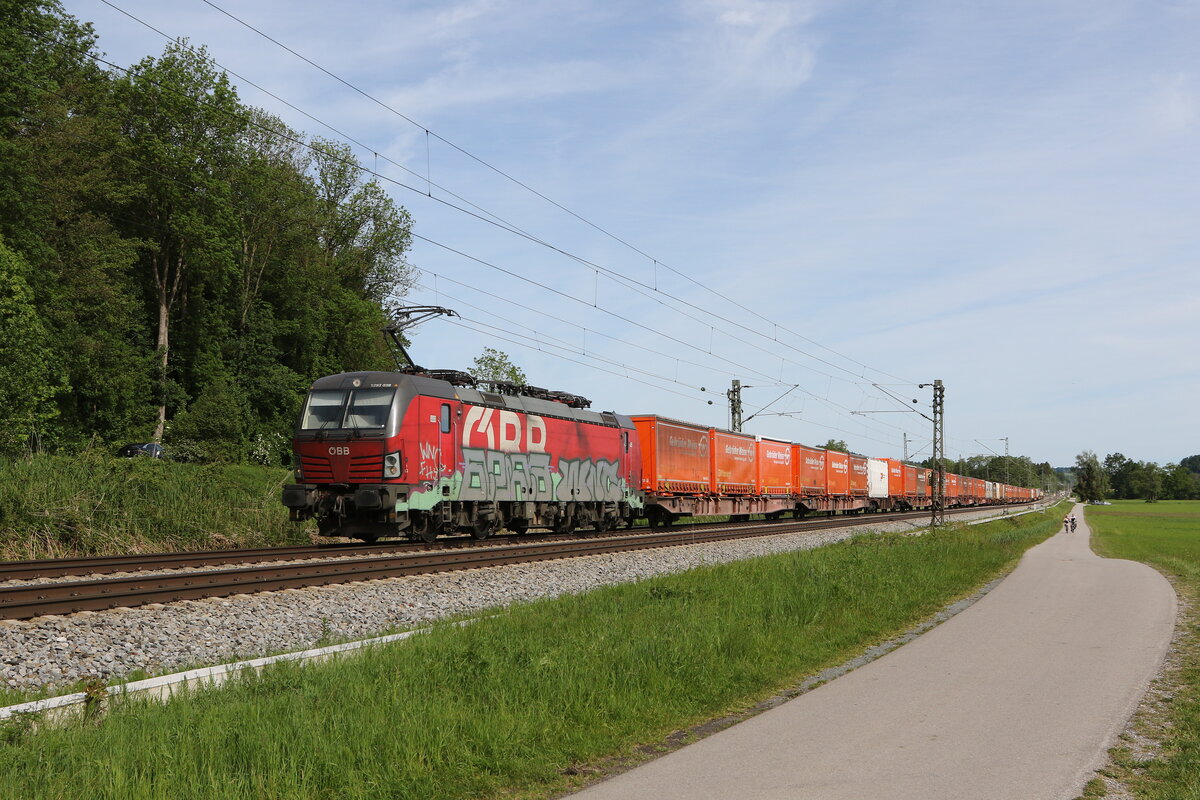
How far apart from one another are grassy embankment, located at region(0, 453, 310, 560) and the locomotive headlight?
3.80 metres

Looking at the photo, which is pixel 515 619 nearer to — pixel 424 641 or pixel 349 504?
pixel 424 641

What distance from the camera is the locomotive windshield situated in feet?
66.7

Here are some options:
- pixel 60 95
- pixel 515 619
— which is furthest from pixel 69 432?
pixel 515 619

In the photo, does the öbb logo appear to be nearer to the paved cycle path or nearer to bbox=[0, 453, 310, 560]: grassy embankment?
bbox=[0, 453, 310, 560]: grassy embankment

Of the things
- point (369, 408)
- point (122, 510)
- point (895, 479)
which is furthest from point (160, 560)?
point (895, 479)

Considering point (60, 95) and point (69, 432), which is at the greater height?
point (60, 95)

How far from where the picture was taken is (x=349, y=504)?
66.8 ft

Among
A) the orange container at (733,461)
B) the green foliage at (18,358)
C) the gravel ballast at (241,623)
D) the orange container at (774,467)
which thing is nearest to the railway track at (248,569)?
the gravel ballast at (241,623)

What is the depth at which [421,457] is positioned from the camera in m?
20.6

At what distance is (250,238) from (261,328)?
5.12 meters

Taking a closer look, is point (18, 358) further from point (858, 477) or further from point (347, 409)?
point (858, 477)

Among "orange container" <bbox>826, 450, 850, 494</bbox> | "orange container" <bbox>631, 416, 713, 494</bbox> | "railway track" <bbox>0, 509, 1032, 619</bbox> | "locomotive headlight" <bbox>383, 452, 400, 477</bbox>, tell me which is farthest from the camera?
"orange container" <bbox>826, 450, 850, 494</bbox>

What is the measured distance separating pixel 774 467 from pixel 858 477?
53.1 ft

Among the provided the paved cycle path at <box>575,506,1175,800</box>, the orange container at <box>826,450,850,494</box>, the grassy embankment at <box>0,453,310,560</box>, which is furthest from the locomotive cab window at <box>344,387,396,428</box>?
the orange container at <box>826,450,850,494</box>
